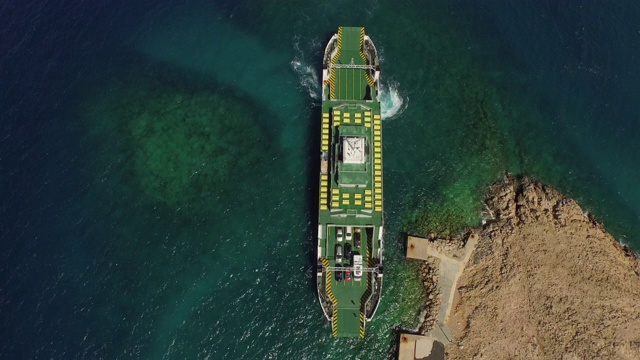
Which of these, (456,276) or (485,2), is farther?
(485,2)

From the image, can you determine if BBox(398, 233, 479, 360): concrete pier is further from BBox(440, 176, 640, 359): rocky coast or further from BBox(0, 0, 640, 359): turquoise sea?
BBox(0, 0, 640, 359): turquoise sea

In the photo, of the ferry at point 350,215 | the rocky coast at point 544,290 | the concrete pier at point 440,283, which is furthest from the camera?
the ferry at point 350,215

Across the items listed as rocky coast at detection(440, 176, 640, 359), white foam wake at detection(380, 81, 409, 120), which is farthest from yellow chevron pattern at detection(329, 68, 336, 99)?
rocky coast at detection(440, 176, 640, 359)

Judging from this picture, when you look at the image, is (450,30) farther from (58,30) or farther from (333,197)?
(58,30)

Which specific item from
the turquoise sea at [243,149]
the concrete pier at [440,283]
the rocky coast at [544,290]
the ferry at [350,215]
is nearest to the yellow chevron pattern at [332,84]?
the ferry at [350,215]

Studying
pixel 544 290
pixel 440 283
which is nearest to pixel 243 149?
pixel 440 283

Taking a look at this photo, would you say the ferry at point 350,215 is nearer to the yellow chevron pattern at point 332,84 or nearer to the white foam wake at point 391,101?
the yellow chevron pattern at point 332,84

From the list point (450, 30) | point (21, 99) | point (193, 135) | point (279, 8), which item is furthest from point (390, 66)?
point (21, 99)
